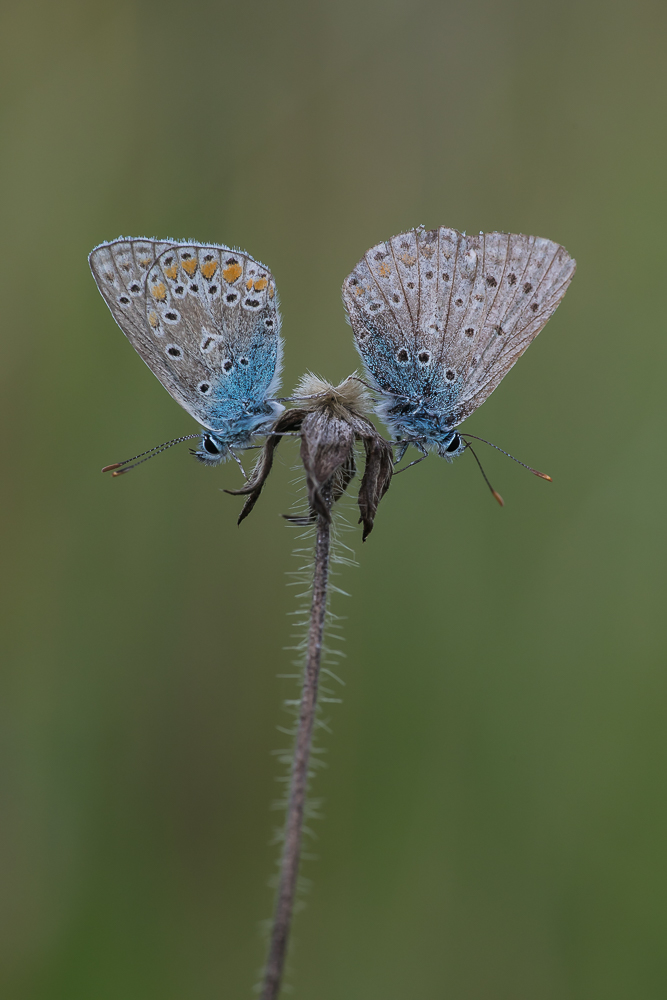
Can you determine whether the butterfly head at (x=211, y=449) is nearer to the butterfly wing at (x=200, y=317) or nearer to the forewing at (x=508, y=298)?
the butterfly wing at (x=200, y=317)

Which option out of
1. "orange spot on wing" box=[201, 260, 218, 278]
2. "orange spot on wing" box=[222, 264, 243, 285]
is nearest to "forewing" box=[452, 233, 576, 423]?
"orange spot on wing" box=[222, 264, 243, 285]

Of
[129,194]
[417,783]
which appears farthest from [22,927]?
[129,194]

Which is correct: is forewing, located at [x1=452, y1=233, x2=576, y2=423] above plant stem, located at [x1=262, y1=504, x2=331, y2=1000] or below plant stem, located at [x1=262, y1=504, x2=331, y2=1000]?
above

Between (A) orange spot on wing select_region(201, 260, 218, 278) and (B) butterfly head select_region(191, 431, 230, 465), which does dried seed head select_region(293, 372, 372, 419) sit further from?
(A) orange spot on wing select_region(201, 260, 218, 278)

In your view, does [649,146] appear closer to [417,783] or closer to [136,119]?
[136,119]

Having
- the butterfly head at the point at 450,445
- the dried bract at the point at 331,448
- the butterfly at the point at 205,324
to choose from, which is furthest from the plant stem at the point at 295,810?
the butterfly head at the point at 450,445

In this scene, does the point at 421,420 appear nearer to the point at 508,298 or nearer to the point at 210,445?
the point at 508,298
